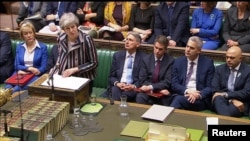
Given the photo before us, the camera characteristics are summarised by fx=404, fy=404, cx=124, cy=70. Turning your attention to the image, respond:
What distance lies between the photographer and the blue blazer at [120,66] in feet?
12.2

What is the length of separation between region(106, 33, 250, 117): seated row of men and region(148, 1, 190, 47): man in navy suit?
2.83ft

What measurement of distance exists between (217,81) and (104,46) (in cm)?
122

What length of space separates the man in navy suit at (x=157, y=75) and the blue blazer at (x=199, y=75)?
0.06 metres

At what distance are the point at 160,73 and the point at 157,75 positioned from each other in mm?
32

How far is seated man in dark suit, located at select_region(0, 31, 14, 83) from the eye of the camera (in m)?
4.20

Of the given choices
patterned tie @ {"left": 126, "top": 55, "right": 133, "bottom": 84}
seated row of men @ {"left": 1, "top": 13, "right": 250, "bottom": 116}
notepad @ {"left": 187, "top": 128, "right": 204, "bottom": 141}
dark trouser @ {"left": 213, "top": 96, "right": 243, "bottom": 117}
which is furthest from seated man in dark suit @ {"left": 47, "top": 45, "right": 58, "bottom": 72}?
notepad @ {"left": 187, "top": 128, "right": 204, "bottom": 141}

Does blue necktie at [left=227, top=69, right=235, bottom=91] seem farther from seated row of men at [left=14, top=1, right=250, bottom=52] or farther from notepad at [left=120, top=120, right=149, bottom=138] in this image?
notepad at [left=120, top=120, right=149, bottom=138]

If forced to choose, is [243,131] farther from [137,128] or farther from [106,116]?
[106,116]

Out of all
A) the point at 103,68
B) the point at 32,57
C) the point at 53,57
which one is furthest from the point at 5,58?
the point at 103,68

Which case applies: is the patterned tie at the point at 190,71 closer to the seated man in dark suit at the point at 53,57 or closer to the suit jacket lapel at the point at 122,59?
the suit jacket lapel at the point at 122,59

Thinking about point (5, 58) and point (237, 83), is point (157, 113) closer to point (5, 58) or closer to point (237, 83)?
point (237, 83)

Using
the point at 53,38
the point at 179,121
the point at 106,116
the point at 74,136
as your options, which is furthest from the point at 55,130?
the point at 53,38

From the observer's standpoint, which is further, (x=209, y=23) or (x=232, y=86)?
(x=209, y=23)

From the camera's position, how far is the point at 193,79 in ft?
11.7
